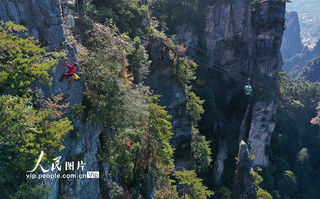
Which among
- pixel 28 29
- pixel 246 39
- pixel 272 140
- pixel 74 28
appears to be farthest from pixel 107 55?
pixel 272 140

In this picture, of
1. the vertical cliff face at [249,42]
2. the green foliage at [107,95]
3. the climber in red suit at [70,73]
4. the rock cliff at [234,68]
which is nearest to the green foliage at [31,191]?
the green foliage at [107,95]

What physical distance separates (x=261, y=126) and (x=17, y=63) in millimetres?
31160

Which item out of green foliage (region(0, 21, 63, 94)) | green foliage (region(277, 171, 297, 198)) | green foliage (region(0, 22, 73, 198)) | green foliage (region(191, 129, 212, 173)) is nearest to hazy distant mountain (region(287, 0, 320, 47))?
green foliage (region(277, 171, 297, 198))

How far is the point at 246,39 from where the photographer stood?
29281 mm

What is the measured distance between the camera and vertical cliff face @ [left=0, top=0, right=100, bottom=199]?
7.06 meters

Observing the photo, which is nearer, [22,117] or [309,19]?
[22,117]

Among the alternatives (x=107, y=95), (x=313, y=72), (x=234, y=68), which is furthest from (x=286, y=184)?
(x=313, y=72)

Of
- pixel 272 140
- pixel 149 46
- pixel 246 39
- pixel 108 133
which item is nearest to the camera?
pixel 108 133

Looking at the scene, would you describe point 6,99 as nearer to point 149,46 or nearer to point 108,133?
point 108,133

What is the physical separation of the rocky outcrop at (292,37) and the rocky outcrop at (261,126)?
141717mm

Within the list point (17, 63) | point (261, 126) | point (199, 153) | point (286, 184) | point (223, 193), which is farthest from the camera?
point (286, 184)

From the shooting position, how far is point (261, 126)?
1249 inches

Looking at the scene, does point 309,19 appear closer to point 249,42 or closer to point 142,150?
point 249,42

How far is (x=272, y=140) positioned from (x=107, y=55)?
36.5 m
